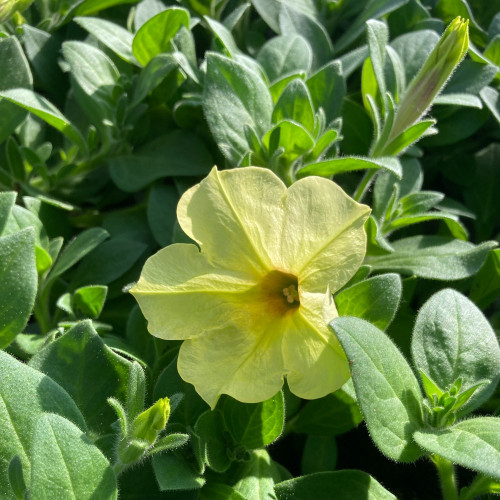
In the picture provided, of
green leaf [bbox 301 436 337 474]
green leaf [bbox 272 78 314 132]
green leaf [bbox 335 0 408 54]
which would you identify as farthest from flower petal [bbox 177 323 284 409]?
green leaf [bbox 335 0 408 54]

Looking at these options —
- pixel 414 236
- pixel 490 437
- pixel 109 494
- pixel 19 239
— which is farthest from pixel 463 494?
pixel 19 239

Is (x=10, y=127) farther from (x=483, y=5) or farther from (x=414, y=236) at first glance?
(x=483, y=5)

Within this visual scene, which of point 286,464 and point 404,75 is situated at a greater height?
point 404,75

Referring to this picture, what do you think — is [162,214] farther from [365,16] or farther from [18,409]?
[365,16]

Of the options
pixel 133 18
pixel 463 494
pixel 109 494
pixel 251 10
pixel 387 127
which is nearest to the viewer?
pixel 109 494

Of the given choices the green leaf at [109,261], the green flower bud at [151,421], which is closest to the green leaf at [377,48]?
the green leaf at [109,261]

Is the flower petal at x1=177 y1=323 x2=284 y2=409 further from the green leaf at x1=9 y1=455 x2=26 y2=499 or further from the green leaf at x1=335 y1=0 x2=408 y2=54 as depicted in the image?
the green leaf at x1=335 y1=0 x2=408 y2=54
